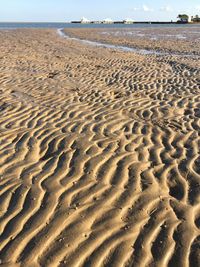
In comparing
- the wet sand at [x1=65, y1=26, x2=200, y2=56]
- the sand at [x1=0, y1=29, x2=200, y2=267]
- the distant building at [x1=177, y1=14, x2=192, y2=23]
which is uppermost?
the sand at [x1=0, y1=29, x2=200, y2=267]

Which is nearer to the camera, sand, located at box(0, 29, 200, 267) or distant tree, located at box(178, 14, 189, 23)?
sand, located at box(0, 29, 200, 267)

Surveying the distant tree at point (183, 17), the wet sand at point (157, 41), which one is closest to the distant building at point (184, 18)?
the distant tree at point (183, 17)

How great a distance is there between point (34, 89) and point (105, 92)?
6.97ft

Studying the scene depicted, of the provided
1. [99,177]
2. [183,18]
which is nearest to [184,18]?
[183,18]

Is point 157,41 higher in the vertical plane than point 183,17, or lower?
higher

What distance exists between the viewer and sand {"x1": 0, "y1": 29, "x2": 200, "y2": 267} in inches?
149

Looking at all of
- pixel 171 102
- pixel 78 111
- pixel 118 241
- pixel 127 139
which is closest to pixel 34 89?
pixel 78 111

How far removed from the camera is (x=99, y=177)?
521 cm

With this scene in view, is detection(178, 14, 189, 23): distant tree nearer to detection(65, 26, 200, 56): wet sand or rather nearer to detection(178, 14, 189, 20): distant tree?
detection(178, 14, 189, 20): distant tree

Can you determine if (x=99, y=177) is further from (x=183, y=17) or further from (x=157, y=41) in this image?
(x=183, y=17)

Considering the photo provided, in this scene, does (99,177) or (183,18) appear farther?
(183,18)

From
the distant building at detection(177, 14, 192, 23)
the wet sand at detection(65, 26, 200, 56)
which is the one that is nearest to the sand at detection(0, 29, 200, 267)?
the wet sand at detection(65, 26, 200, 56)

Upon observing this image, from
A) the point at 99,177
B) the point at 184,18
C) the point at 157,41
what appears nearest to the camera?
the point at 99,177

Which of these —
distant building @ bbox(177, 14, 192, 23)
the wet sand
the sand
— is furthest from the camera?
distant building @ bbox(177, 14, 192, 23)
